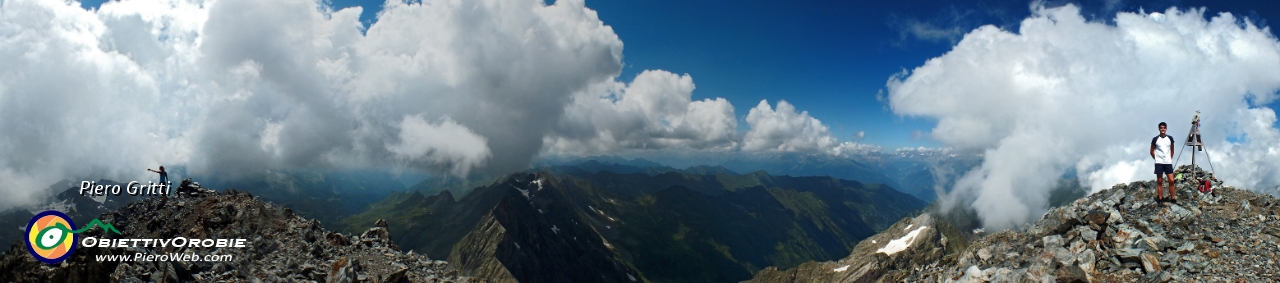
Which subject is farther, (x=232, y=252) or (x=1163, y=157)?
(x=232, y=252)

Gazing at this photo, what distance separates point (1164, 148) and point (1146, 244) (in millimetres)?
7620

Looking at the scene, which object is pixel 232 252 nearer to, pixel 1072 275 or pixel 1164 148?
pixel 1072 275

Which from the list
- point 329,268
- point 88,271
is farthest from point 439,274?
point 88,271

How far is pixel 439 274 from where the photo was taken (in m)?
30.0

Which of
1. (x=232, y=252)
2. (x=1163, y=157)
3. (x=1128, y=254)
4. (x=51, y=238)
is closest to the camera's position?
(x=1128, y=254)

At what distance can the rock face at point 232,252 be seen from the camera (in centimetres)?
2153

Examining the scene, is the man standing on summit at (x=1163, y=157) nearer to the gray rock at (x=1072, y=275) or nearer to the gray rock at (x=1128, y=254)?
the gray rock at (x=1128, y=254)

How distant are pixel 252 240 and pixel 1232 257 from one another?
43.9 metres

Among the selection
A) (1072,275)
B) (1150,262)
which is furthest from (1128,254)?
(1072,275)

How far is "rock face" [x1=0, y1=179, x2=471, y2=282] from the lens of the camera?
2153 cm

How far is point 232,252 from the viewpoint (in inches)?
963

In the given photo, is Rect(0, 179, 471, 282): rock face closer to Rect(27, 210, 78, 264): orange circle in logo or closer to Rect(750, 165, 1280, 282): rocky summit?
Rect(27, 210, 78, 264): orange circle in logo

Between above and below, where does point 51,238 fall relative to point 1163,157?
above

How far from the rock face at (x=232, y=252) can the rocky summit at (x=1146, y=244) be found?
30.4 meters
